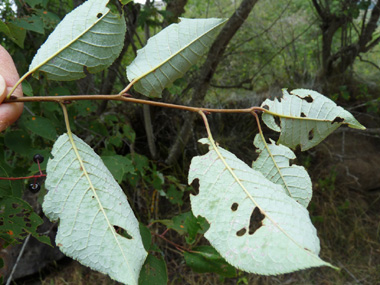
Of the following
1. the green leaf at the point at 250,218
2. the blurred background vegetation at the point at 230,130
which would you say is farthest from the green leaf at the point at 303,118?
the blurred background vegetation at the point at 230,130

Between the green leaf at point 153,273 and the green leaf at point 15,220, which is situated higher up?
the green leaf at point 15,220

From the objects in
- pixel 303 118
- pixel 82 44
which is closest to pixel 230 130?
pixel 303 118

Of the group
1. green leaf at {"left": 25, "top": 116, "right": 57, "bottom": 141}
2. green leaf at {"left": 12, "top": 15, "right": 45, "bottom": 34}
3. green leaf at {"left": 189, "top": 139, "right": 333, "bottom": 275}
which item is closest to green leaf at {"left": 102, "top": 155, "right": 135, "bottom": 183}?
green leaf at {"left": 25, "top": 116, "right": 57, "bottom": 141}

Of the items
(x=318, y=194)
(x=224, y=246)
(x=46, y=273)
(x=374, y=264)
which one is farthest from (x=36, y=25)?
(x=374, y=264)

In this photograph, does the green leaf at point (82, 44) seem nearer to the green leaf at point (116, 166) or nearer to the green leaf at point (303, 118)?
the green leaf at point (303, 118)

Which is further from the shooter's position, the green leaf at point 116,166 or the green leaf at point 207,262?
the green leaf at point 116,166

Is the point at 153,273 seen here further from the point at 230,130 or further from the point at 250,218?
the point at 230,130

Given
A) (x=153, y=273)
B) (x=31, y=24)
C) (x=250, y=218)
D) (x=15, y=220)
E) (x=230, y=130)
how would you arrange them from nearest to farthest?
(x=250, y=218) < (x=15, y=220) < (x=153, y=273) < (x=31, y=24) < (x=230, y=130)

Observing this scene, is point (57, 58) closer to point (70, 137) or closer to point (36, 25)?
point (70, 137)
